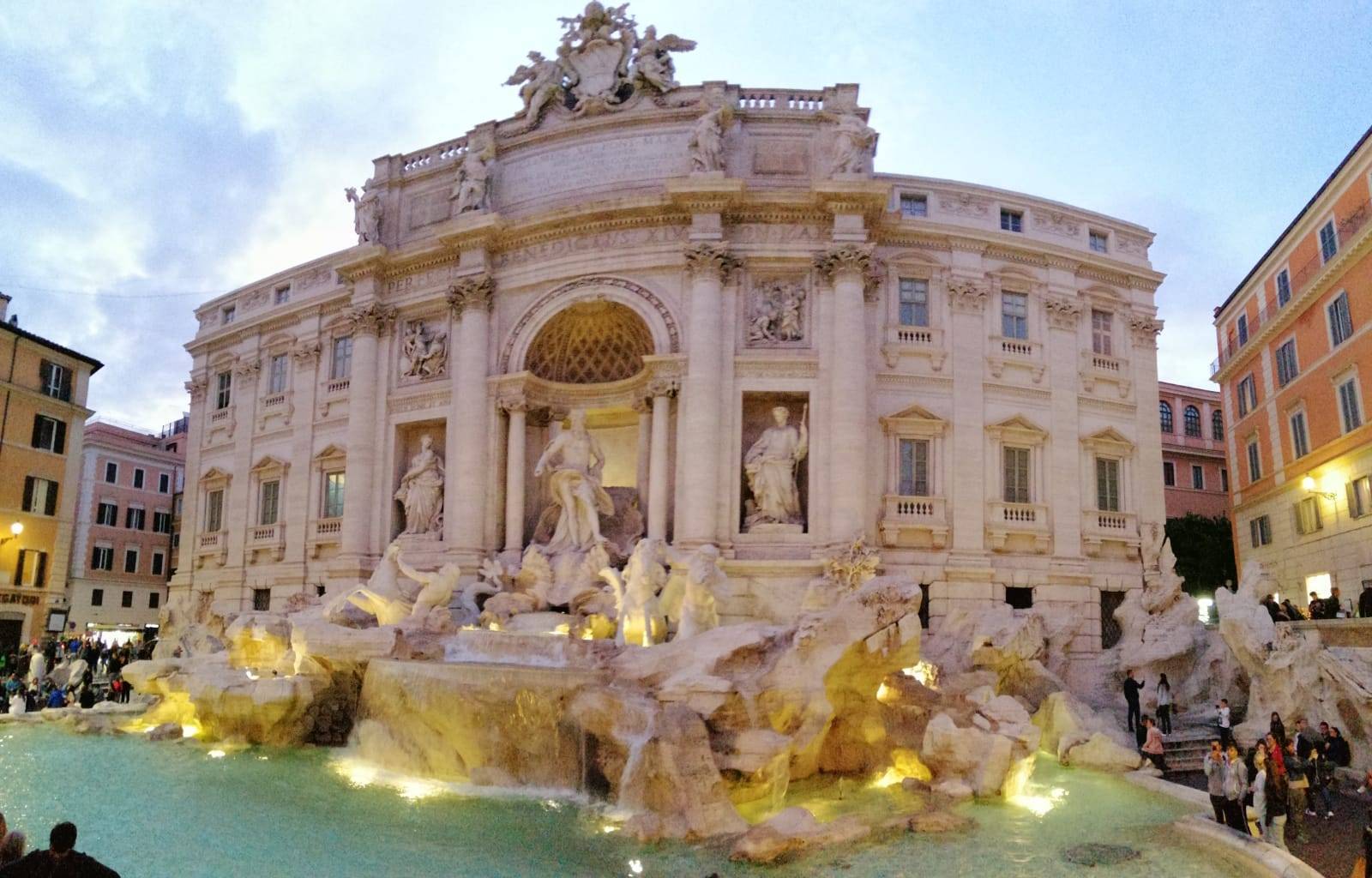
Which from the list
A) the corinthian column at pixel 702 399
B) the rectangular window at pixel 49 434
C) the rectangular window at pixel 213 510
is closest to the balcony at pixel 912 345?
the corinthian column at pixel 702 399

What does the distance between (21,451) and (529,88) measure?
20885mm

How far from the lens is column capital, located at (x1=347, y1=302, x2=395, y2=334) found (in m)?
26.0

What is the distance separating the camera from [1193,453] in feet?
145

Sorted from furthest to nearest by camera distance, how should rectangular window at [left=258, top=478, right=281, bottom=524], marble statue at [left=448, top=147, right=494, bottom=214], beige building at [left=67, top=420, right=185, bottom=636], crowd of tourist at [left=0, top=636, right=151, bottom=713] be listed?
beige building at [left=67, top=420, right=185, bottom=636], rectangular window at [left=258, top=478, right=281, bottom=524], marble statue at [left=448, top=147, right=494, bottom=214], crowd of tourist at [left=0, top=636, right=151, bottom=713]

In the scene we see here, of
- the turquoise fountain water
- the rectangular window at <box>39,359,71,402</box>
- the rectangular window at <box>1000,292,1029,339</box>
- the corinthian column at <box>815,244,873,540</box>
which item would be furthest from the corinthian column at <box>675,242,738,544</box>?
the rectangular window at <box>39,359,71,402</box>

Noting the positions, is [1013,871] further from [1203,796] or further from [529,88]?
[529,88]

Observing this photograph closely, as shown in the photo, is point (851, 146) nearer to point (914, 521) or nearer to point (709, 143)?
point (709, 143)

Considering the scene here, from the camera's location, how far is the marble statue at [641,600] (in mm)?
17328

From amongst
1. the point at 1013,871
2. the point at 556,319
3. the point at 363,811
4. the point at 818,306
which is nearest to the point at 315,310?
the point at 556,319

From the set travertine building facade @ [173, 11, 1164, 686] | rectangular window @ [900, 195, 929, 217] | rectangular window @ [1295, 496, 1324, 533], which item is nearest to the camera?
travertine building facade @ [173, 11, 1164, 686]

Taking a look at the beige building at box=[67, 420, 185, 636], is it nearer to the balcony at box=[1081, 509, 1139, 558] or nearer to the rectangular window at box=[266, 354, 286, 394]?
the rectangular window at box=[266, 354, 286, 394]

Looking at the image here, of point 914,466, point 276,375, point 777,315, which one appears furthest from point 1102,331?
point 276,375

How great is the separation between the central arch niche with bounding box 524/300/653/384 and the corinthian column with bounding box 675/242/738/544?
5.95ft

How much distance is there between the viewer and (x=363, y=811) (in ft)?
41.1
